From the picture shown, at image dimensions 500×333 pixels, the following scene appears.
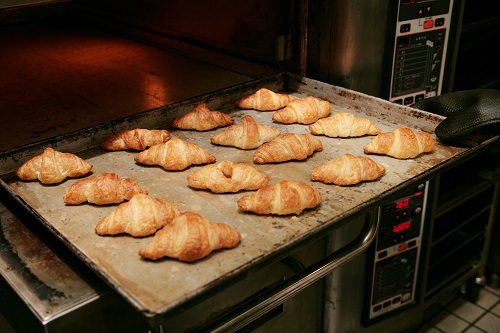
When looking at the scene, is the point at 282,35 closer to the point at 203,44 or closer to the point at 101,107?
the point at 203,44

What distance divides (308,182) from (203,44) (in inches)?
55.0

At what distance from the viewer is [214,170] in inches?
55.9

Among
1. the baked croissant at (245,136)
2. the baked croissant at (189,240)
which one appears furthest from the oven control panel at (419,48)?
the baked croissant at (189,240)

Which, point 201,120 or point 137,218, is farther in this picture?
point 201,120

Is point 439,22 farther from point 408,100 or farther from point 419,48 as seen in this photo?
point 408,100

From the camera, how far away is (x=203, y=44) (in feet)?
8.60

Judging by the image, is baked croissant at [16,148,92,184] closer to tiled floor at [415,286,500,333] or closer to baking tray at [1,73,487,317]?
baking tray at [1,73,487,317]

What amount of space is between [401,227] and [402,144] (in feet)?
2.62

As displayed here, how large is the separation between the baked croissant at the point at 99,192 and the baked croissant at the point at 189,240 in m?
0.24

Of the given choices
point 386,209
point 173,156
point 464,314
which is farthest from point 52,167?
point 464,314

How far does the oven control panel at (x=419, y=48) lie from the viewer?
1992 mm

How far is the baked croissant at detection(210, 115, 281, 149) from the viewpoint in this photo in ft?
5.46

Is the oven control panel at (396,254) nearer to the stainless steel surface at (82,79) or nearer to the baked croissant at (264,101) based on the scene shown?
the baked croissant at (264,101)

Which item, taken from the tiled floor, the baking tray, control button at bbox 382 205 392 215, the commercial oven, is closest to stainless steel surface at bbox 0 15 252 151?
the commercial oven
